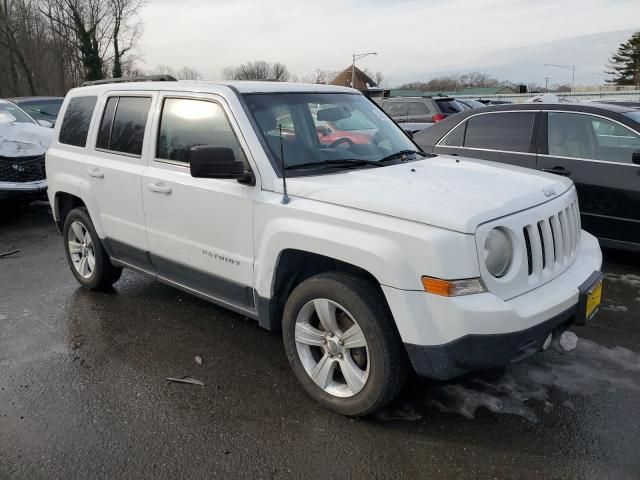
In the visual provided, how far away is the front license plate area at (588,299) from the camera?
296 cm

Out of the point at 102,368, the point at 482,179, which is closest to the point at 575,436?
the point at 482,179

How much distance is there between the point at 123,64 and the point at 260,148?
156 ft

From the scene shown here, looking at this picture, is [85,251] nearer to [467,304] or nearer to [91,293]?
[91,293]

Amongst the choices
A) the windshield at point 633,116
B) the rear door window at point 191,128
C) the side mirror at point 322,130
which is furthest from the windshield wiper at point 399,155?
the windshield at point 633,116

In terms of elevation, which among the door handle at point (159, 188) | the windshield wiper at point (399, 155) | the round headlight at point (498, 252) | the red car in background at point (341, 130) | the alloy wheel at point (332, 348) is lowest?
the alloy wheel at point (332, 348)

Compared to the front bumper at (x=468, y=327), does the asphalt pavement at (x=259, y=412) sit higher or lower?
lower

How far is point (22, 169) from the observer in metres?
8.14

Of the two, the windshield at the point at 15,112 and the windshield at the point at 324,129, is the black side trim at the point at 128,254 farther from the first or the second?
the windshield at the point at 15,112

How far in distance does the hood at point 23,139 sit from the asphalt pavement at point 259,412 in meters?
4.51

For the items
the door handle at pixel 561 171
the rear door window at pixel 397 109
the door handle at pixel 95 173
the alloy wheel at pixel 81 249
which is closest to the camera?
the door handle at pixel 95 173

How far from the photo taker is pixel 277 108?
375 cm

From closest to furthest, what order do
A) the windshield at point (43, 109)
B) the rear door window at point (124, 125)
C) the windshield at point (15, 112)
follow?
Result: the rear door window at point (124, 125) < the windshield at point (15, 112) < the windshield at point (43, 109)

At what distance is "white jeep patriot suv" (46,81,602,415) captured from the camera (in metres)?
2.62

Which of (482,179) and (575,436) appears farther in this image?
(482,179)
